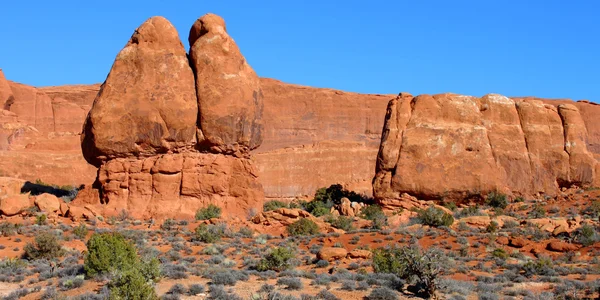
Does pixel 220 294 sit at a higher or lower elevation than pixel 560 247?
lower

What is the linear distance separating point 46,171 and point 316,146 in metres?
19.1

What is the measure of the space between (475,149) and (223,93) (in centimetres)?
967

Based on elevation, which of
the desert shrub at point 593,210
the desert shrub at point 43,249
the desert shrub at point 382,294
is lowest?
the desert shrub at point 43,249

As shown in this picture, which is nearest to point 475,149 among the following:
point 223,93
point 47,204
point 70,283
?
point 223,93

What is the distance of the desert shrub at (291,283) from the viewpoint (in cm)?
1283

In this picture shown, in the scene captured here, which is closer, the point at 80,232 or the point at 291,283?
the point at 291,283

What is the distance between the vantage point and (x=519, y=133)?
97.6ft

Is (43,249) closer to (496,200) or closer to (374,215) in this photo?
(374,215)

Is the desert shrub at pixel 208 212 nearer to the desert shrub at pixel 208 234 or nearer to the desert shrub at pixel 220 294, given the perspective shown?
the desert shrub at pixel 208 234

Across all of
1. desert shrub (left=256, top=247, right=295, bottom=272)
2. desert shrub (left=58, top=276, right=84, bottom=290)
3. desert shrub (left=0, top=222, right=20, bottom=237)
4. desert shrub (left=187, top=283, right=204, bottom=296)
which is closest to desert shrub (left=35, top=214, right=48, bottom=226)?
desert shrub (left=0, top=222, right=20, bottom=237)

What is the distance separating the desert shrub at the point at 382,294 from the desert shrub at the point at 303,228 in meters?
8.71

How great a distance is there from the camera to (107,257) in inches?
559

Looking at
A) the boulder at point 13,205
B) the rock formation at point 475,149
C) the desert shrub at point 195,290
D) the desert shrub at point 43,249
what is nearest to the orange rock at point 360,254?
the desert shrub at point 195,290

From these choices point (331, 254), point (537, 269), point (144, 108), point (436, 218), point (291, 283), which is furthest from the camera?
point (144, 108)
